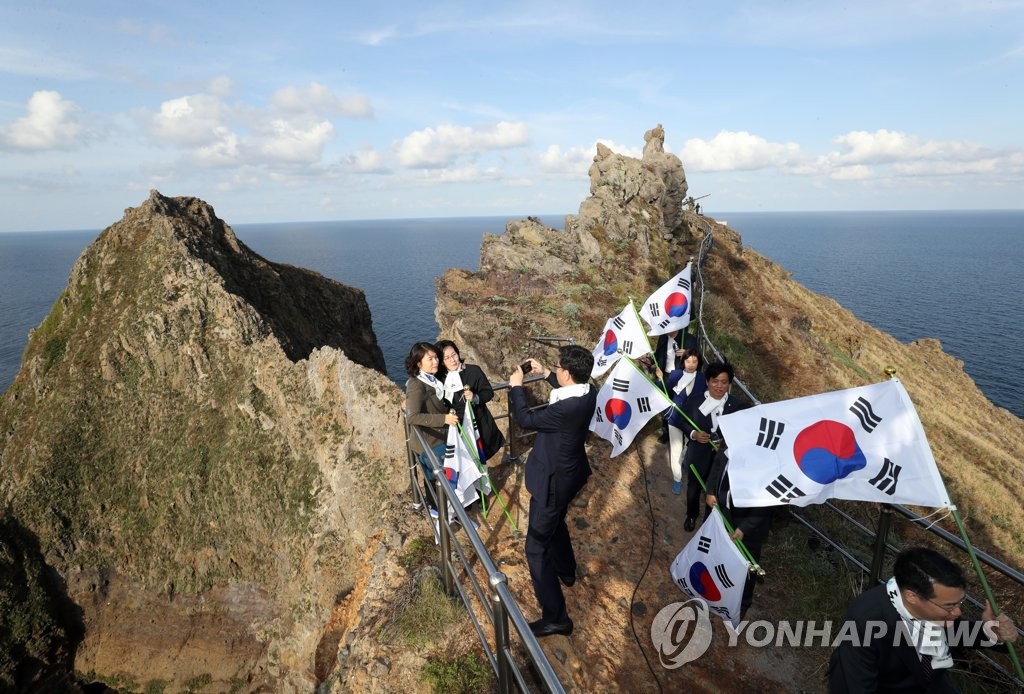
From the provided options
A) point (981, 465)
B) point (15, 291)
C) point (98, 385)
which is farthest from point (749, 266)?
point (15, 291)

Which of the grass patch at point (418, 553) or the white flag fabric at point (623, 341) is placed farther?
the white flag fabric at point (623, 341)

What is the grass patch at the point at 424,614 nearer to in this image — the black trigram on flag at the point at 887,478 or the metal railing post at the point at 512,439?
the metal railing post at the point at 512,439

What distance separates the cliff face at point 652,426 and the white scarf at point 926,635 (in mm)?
2537

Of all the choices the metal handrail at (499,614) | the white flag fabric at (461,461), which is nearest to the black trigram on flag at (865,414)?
the metal handrail at (499,614)

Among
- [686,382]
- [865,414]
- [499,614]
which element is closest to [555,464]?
[499,614]

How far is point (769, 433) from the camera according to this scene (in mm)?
5211

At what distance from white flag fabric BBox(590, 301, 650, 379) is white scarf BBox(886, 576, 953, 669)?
5.84 meters

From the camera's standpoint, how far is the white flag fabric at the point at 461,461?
21.4 feet

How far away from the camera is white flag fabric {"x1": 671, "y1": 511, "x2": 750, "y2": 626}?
528 centimetres

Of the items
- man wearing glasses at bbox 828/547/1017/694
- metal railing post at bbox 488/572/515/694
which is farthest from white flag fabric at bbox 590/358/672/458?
metal railing post at bbox 488/572/515/694

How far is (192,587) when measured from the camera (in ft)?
57.5

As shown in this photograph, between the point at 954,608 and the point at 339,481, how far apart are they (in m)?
11.9

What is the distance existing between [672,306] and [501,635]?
877cm

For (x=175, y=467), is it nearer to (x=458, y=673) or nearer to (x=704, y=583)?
(x=458, y=673)
